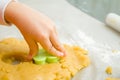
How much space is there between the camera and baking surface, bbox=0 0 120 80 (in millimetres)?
632

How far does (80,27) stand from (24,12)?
0.32m

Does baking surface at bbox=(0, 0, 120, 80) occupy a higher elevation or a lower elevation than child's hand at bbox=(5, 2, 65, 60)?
lower

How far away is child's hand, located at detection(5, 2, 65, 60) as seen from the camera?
56cm

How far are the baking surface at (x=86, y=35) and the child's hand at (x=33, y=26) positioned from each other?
0.11m

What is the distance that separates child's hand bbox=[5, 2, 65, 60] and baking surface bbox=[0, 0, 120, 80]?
0.36 ft

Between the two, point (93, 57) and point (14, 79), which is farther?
point (93, 57)

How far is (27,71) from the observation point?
0.58 meters

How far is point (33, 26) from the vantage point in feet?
1.83

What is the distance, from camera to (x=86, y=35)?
80 cm

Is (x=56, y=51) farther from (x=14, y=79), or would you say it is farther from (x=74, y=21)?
(x=74, y=21)

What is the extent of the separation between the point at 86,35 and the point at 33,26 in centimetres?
28

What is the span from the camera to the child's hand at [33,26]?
1.83 ft

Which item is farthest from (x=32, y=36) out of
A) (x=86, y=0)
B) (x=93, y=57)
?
(x=86, y=0)

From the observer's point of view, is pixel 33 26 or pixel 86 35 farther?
pixel 86 35
